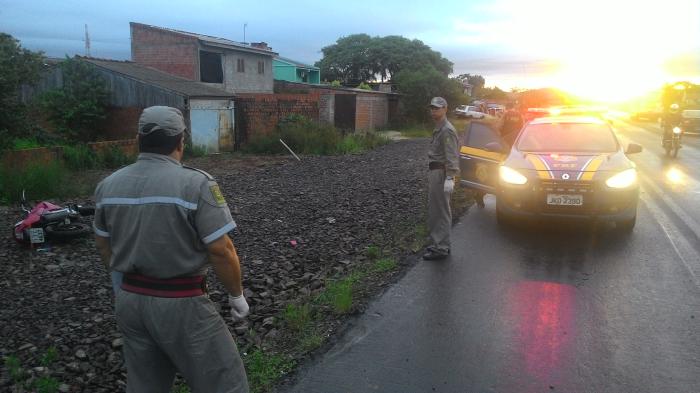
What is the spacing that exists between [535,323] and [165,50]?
94.5 feet

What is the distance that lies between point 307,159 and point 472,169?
10109mm

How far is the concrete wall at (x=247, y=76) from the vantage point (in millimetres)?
30328

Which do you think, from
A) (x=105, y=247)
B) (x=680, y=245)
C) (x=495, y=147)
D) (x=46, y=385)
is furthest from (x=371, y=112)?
(x=105, y=247)

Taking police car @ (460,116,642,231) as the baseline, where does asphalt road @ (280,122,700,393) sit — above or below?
below

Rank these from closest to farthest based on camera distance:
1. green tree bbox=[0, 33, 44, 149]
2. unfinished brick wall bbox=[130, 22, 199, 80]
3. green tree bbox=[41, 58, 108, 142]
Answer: green tree bbox=[0, 33, 44, 149], green tree bbox=[41, 58, 108, 142], unfinished brick wall bbox=[130, 22, 199, 80]

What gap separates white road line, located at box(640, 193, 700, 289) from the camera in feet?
19.4

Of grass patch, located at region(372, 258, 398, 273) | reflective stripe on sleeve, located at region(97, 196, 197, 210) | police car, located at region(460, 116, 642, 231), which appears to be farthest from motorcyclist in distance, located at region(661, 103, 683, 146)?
reflective stripe on sleeve, located at region(97, 196, 197, 210)

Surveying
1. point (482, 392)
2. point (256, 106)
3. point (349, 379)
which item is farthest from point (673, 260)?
point (256, 106)

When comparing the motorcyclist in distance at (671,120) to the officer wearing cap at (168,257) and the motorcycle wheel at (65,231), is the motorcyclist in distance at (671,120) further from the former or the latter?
the officer wearing cap at (168,257)

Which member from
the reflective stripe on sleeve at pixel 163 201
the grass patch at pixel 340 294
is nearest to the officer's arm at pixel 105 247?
the reflective stripe on sleeve at pixel 163 201

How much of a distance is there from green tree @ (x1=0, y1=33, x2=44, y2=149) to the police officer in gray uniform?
1011 cm

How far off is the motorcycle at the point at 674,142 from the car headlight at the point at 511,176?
1181 cm

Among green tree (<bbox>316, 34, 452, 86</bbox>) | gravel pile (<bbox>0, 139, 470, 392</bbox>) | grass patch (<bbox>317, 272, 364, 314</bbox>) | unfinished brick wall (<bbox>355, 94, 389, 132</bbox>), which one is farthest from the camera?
green tree (<bbox>316, 34, 452, 86</bbox>)

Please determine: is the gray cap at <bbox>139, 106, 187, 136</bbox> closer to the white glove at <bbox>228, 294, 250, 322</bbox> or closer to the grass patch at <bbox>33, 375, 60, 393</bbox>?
the white glove at <bbox>228, 294, 250, 322</bbox>
